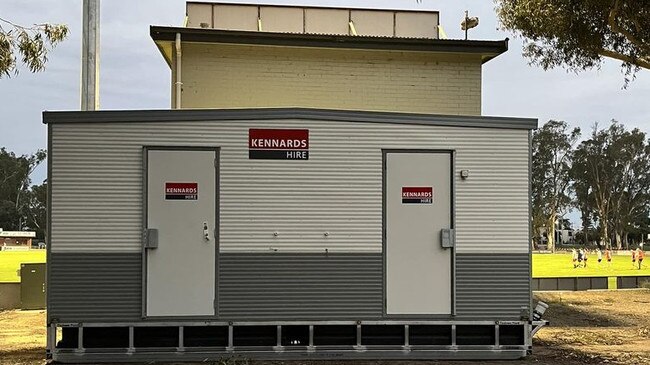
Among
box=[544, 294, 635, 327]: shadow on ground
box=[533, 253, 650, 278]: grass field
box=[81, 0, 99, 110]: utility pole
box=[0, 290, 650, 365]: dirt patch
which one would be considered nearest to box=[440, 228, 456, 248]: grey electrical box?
box=[0, 290, 650, 365]: dirt patch

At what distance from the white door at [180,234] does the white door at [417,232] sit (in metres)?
2.39

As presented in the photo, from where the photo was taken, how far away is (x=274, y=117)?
9.88 meters

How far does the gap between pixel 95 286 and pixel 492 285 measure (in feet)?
17.4

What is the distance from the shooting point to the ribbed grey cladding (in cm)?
965

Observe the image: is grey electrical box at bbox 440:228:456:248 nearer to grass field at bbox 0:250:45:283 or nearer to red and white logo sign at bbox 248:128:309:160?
red and white logo sign at bbox 248:128:309:160

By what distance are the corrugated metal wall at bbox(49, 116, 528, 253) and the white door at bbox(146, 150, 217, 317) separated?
177 mm

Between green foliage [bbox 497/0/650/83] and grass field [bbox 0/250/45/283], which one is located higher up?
green foliage [bbox 497/0/650/83]

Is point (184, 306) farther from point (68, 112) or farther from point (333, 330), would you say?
point (68, 112)

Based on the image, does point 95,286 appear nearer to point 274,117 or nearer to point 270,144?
point 270,144

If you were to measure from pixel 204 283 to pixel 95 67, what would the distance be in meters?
6.00

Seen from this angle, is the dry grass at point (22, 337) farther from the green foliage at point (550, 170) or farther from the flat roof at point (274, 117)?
the green foliage at point (550, 170)

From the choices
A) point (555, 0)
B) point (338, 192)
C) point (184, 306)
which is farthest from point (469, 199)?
point (555, 0)

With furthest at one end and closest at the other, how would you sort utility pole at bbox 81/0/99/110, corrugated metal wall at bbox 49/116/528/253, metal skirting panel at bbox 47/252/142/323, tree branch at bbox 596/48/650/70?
tree branch at bbox 596/48/650/70, utility pole at bbox 81/0/99/110, corrugated metal wall at bbox 49/116/528/253, metal skirting panel at bbox 47/252/142/323

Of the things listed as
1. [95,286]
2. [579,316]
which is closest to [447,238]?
[95,286]
